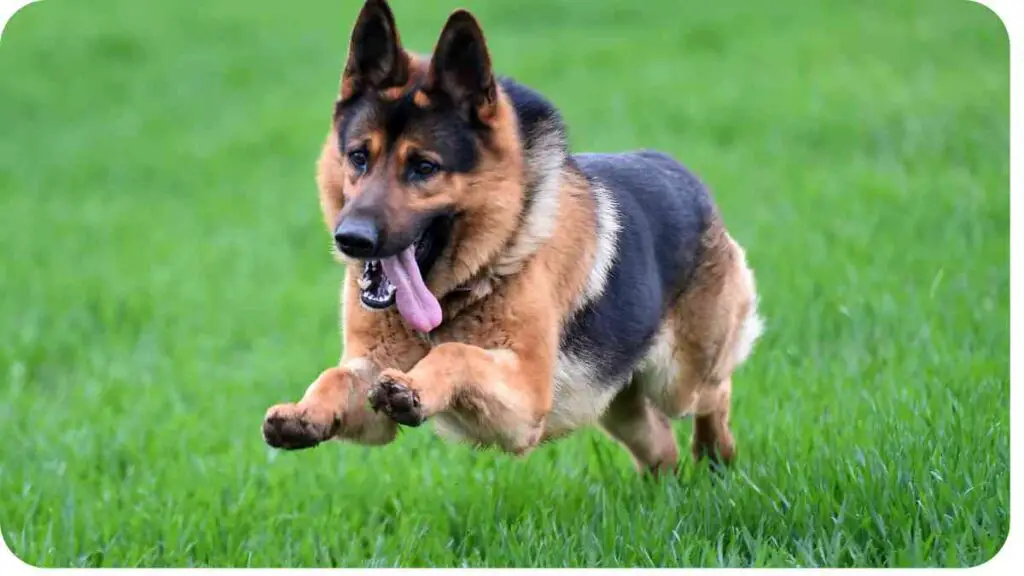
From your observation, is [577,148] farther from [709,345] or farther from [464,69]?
[464,69]

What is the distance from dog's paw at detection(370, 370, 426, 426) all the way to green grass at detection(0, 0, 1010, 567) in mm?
1254

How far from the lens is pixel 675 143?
11648mm

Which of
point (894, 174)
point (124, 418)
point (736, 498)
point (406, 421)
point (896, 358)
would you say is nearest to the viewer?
point (406, 421)

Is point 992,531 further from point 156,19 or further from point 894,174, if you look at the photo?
point 156,19

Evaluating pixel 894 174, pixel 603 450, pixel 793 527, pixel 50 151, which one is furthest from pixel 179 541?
pixel 50 151

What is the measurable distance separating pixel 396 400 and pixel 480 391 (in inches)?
15.4

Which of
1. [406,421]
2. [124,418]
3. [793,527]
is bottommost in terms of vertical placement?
[124,418]

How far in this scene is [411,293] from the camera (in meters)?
4.15

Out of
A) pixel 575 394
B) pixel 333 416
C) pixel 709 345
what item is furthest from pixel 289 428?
pixel 709 345

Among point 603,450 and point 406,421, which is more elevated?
point 406,421

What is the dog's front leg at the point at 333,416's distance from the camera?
12.5 feet

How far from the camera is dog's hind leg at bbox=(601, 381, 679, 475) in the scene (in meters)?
5.74

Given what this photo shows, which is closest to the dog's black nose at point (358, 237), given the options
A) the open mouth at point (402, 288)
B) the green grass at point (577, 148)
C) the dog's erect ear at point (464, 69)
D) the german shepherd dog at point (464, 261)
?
the german shepherd dog at point (464, 261)

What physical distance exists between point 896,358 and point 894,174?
3673 mm
